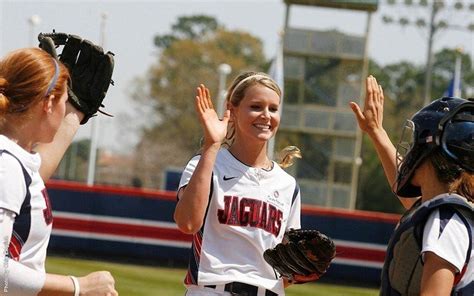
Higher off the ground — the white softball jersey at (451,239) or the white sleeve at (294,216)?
the white softball jersey at (451,239)

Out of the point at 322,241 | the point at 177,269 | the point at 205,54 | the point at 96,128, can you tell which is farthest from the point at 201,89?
the point at 205,54

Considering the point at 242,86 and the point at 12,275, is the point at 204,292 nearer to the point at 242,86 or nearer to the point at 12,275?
the point at 242,86

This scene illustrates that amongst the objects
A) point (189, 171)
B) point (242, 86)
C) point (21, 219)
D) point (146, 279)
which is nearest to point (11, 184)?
point (21, 219)

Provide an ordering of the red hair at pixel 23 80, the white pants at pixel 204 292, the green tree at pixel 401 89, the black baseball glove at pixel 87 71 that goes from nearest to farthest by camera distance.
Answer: the red hair at pixel 23 80, the black baseball glove at pixel 87 71, the white pants at pixel 204 292, the green tree at pixel 401 89

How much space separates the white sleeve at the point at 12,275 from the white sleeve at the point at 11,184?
3cm

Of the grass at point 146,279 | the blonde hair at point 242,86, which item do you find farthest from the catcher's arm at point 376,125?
the grass at point 146,279

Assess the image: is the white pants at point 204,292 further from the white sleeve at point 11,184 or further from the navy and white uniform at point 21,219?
the white sleeve at point 11,184

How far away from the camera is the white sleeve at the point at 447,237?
3924 millimetres

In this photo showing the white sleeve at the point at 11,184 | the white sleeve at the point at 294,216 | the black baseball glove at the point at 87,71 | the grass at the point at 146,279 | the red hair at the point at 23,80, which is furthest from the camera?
the grass at the point at 146,279

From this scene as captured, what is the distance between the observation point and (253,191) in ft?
18.6

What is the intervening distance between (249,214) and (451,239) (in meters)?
1.78

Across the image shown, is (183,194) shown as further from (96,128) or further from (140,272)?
(96,128)

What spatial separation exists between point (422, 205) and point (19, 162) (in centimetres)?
148

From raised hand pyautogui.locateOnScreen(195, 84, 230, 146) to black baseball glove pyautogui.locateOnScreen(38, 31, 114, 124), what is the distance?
1.76 feet
